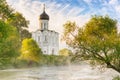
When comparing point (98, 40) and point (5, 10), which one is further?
point (5, 10)

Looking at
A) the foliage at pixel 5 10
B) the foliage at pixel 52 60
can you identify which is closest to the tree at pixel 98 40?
the foliage at pixel 5 10

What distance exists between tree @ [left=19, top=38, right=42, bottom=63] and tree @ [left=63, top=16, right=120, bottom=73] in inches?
1910

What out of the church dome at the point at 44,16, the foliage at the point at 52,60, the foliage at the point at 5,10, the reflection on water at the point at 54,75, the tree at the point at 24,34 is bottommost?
the reflection on water at the point at 54,75

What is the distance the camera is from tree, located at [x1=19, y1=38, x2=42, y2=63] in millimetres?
70531

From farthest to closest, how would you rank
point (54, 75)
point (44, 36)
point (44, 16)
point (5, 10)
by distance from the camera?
1. point (44, 36)
2. point (44, 16)
3. point (54, 75)
4. point (5, 10)

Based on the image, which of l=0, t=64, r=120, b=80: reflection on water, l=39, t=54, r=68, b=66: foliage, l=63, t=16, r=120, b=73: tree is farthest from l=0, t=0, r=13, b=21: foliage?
l=39, t=54, r=68, b=66: foliage

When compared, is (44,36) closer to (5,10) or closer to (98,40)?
(5,10)

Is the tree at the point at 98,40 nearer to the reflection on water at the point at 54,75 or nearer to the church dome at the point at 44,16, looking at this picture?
the reflection on water at the point at 54,75

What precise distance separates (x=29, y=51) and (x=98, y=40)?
51784 mm

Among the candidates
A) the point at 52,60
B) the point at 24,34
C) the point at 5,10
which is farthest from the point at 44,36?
the point at 5,10

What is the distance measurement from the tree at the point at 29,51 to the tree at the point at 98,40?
48.5m

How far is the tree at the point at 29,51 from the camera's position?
70.5 meters

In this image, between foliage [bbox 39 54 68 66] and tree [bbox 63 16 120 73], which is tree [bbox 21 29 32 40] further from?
tree [bbox 63 16 120 73]

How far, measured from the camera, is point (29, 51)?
7262cm
